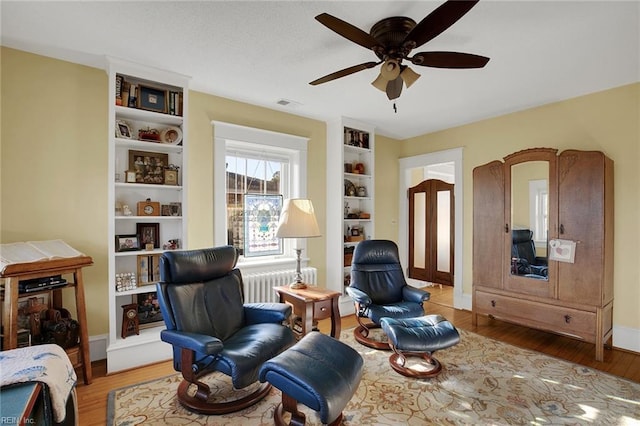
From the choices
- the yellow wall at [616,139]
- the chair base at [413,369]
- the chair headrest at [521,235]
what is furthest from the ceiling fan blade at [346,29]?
the yellow wall at [616,139]

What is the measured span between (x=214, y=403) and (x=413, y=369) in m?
1.60

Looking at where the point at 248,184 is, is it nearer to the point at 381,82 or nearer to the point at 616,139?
the point at 381,82

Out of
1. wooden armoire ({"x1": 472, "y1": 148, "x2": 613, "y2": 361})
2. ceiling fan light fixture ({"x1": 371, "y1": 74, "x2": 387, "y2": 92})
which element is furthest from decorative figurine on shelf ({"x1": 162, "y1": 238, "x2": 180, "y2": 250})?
wooden armoire ({"x1": 472, "y1": 148, "x2": 613, "y2": 361})

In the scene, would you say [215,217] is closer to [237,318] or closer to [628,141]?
[237,318]

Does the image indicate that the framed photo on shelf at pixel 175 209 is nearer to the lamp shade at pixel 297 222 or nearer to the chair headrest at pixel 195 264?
the chair headrest at pixel 195 264

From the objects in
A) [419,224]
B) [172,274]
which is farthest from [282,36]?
[419,224]

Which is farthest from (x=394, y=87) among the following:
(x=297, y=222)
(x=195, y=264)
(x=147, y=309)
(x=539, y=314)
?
(x=147, y=309)

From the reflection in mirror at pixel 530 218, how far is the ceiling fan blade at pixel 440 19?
233 cm

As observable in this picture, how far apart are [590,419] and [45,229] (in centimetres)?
426

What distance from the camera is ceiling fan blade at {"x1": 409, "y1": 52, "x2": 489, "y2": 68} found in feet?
6.40

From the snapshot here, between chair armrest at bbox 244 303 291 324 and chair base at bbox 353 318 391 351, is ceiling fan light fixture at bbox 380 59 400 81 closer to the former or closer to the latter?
chair armrest at bbox 244 303 291 324

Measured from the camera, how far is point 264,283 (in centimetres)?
362

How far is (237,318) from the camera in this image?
8.63 ft

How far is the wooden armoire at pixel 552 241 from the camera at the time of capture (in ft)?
9.71
